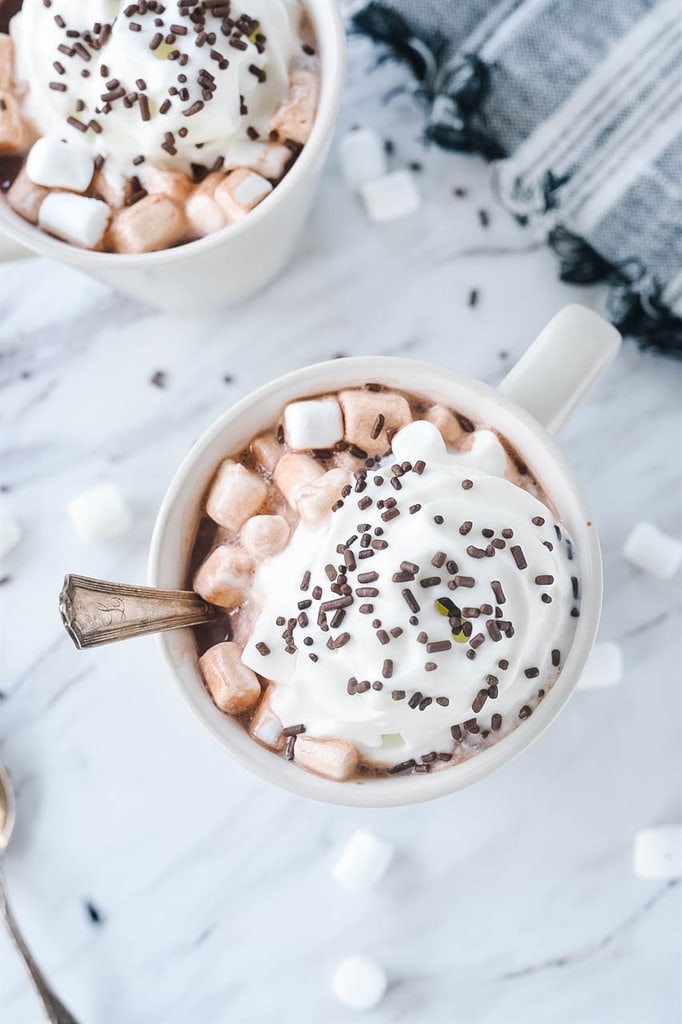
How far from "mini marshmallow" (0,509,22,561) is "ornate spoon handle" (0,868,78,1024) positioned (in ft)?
2.23

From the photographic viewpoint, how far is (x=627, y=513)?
7.02 feet

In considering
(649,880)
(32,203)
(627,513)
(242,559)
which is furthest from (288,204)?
(649,880)

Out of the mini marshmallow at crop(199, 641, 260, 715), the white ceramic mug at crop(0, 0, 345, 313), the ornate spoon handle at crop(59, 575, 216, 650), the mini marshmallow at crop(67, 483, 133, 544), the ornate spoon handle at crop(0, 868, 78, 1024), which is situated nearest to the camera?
the ornate spoon handle at crop(59, 575, 216, 650)

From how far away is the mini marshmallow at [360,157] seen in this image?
2.16 meters

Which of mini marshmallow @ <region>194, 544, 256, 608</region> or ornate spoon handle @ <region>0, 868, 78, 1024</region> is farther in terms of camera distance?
ornate spoon handle @ <region>0, 868, 78, 1024</region>

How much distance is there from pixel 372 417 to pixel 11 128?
0.83m

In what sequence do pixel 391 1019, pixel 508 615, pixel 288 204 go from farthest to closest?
1. pixel 391 1019
2. pixel 288 204
3. pixel 508 615

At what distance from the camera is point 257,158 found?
1.75m

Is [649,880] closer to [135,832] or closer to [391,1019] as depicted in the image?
[391,1019]

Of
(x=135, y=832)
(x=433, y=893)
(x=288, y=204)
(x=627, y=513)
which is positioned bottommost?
(x=135, y=832)

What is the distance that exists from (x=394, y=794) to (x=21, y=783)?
36.8 inches

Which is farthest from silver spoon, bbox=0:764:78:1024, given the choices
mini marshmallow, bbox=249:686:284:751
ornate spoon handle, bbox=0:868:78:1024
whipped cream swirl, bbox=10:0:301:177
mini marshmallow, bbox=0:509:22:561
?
whipped cream swirl, bbox=10:0:301:177

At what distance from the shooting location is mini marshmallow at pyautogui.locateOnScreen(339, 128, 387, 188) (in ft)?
7.08

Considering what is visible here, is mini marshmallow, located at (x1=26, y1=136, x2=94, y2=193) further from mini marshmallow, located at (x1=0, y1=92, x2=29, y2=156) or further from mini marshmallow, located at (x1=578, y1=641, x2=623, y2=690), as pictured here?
mini marshmallow, located at (x1=578, y1=641, x2=623, y2=690)
